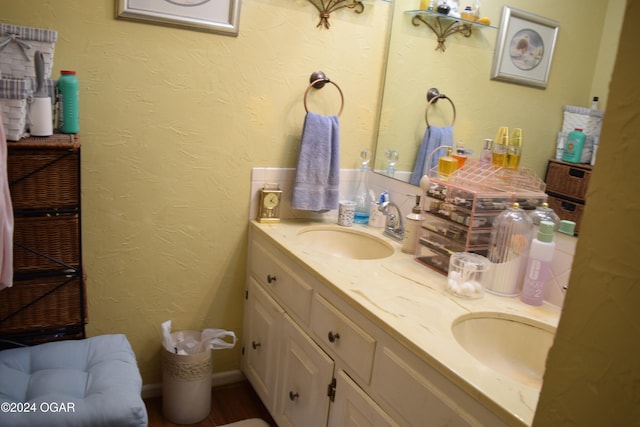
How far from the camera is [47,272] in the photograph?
152cm

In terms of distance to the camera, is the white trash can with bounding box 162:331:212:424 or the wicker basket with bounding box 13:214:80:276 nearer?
the wicker basket with bounding box 13:214:80:276

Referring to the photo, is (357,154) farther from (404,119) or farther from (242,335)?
(242,335)

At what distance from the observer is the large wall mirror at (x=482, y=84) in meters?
1.49

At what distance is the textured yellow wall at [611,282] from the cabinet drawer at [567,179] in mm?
1078

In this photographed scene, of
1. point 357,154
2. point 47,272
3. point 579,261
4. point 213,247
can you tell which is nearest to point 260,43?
point 357,154

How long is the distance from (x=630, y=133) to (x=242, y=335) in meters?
2.06

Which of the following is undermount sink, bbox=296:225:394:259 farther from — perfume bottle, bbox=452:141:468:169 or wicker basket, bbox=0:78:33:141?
wicker basket, bbox=0:78:33:141

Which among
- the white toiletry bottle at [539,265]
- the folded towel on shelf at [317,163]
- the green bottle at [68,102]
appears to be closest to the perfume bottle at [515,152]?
the white toiletry bottle at [539,265]

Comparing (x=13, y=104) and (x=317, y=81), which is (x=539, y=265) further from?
(x=13, y=104)

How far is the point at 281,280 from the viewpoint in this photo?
1895mm

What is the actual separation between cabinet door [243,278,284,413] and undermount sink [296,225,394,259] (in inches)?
11.9

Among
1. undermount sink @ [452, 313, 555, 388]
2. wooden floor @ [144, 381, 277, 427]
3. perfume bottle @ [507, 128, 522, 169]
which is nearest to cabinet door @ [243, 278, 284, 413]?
wooden floor @ [144, 381, 277, 427]

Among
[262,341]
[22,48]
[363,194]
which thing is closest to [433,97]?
[363,194]

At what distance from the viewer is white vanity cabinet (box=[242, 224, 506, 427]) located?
3.77ft
